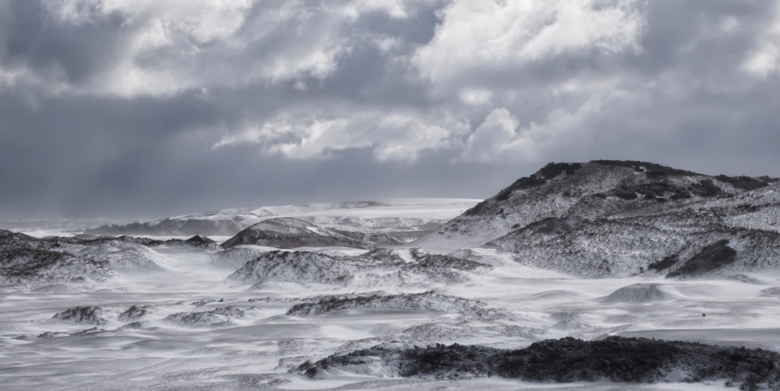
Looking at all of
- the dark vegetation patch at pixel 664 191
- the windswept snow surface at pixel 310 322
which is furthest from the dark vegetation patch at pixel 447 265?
the dark vegetation patch at pixel 664 191

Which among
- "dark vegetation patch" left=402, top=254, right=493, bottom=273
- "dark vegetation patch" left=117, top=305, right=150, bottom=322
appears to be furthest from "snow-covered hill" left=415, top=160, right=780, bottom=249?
"dark vegetation patch" left=117, top=305, right=150, bottom=322

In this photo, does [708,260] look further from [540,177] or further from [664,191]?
[540,177]

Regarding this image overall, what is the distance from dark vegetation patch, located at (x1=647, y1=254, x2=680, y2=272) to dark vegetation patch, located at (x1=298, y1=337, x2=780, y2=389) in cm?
3354

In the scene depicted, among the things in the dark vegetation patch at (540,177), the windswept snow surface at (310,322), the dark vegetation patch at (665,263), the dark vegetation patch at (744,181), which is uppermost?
the dark vegetation patch at (540,177)

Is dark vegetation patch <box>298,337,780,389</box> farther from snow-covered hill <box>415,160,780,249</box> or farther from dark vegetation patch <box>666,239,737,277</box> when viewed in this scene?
snow-covered hill <box>415,160,780,249</box>

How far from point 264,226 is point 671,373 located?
250 feet

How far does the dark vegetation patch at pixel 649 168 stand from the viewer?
293 ft

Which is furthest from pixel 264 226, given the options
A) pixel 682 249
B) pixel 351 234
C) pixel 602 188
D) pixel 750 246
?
pixel 750 246

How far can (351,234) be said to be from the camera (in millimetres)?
110938

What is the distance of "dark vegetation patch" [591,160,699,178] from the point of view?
89.2 meters

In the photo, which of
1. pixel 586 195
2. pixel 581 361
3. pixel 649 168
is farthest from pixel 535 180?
pixel 581 361

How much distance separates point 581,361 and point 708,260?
34.0m

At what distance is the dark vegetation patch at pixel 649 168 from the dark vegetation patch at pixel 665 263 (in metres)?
37.9

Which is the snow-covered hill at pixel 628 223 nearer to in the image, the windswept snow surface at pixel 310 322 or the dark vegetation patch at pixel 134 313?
the windswept snow surface at pixel 310 322
